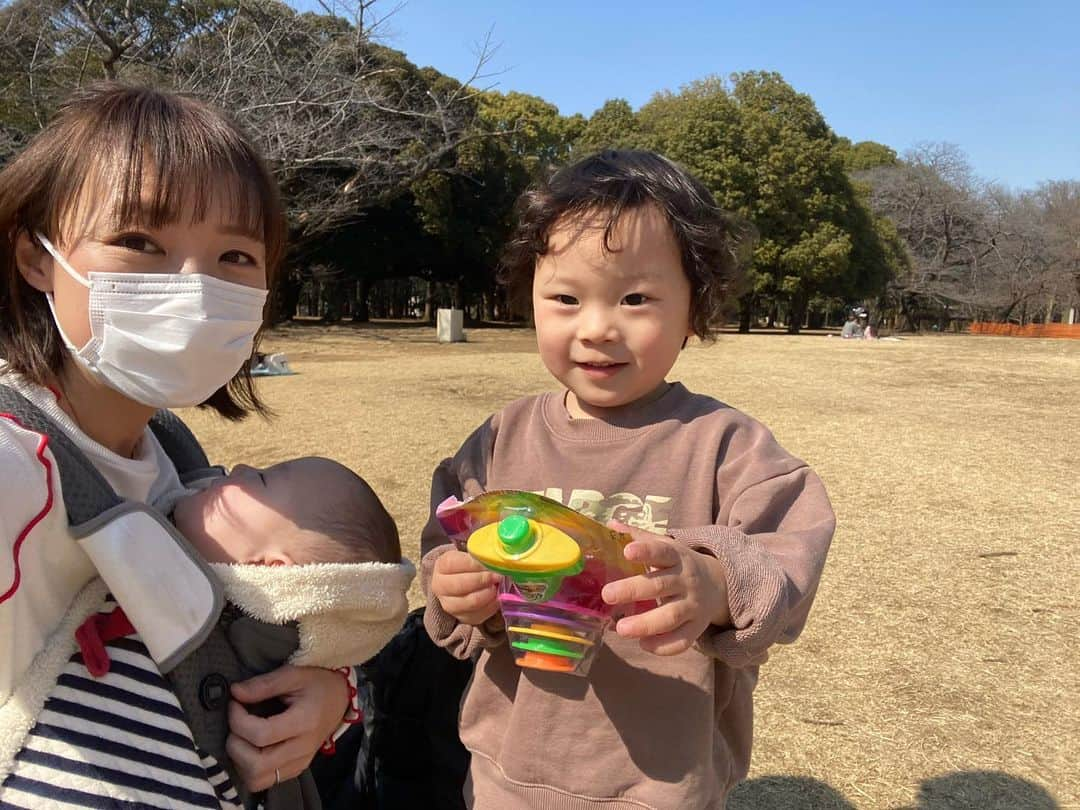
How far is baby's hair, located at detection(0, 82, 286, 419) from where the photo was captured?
119 centimetres

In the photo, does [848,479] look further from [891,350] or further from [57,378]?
[891,350]

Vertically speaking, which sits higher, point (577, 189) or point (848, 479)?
point (577, 189)

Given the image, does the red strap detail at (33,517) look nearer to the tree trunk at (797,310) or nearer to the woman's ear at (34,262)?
the woman's ear at (34,262)

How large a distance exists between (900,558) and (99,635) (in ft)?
14.0

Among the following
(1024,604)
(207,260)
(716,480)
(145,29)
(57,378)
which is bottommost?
(1024,604)

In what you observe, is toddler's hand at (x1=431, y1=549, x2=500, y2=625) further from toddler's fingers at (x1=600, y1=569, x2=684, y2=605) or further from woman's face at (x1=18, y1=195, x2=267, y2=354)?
woman's face at (x1=18, y1=195, x2=267, y2=354)

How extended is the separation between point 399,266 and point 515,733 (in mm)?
27958

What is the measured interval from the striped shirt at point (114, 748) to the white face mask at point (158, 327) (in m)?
0.38

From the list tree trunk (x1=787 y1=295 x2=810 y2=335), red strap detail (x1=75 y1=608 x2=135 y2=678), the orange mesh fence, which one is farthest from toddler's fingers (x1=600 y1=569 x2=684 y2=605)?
the orange mesh fence

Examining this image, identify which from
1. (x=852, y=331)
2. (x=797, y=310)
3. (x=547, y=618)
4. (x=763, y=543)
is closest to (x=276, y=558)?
(x=547, y=618)

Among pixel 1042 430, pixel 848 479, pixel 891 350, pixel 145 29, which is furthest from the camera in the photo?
pixel 891 350

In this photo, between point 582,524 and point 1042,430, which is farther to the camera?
point 1042,430

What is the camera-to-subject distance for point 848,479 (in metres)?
6.14

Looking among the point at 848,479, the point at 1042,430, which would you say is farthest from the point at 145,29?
the point at 1042,430
